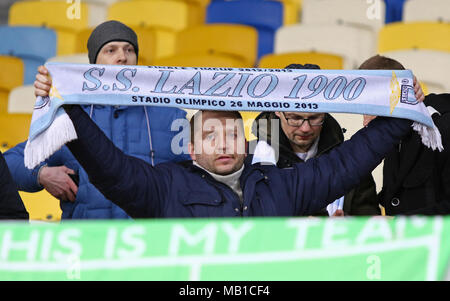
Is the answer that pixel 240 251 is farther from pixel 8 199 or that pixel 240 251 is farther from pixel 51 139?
pixel 8 199

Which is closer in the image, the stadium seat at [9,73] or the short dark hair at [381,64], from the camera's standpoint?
the short dark hair at [381,64]

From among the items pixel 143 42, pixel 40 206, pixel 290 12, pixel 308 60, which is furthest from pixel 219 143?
pixel 290 12

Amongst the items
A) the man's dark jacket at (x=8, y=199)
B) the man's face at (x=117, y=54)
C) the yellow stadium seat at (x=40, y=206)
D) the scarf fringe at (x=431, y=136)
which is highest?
the man's face at (x=117, y=54)

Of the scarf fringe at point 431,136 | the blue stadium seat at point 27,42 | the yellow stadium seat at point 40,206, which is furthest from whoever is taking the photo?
the blue stadium seat at point 27,42

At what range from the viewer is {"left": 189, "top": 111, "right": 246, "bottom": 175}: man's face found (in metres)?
2.89

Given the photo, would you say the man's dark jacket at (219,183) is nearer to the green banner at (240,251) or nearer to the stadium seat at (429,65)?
the green banner at (240,251)

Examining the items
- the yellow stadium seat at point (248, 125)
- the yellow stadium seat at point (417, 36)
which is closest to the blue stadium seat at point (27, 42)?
the yellow stadium seat at point (417, 36)

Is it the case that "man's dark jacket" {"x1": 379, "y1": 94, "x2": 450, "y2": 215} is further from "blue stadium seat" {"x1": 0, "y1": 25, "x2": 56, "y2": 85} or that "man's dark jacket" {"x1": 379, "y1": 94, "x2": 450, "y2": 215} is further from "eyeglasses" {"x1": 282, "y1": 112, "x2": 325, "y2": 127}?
"blue stadium seat" {"x1": 0, "y1": 25, "x2": 56, "y2": 85}

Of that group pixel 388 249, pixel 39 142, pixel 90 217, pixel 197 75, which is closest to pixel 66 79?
pixel 39 142

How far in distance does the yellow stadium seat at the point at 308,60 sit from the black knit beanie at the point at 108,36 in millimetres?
2073

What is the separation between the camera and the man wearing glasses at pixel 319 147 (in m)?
3.45

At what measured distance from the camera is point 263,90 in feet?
9.94

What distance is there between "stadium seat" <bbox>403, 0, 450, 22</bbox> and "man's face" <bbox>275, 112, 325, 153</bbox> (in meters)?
3.32

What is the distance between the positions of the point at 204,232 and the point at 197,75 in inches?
32.4
